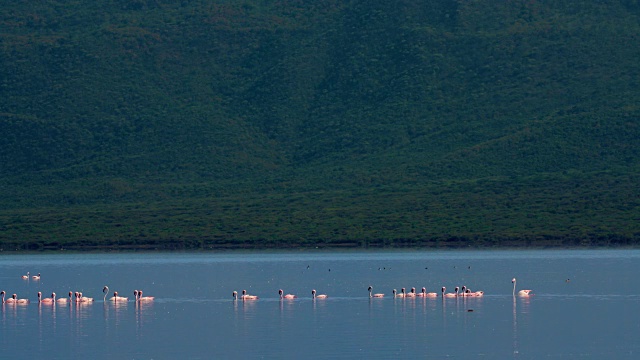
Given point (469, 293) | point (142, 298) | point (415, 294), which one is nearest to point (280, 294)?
point (142, 298)

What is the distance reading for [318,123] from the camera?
5384 inches

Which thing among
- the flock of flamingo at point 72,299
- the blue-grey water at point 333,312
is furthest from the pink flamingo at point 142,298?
the blue-grey water at point 333,312

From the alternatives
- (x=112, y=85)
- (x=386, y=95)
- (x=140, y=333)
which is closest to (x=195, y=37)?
(x=112, y=85)

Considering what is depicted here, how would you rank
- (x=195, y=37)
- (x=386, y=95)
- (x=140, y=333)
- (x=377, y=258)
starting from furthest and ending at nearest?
(x=195, y=37) < (x=386, y=95) < (x=377, y=258) < (x=140, y=333)

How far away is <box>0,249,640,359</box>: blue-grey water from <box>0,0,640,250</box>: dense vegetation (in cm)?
2104

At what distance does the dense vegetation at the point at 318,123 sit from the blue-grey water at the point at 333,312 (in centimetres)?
2104

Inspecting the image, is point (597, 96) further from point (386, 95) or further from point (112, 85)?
point (112, 85)

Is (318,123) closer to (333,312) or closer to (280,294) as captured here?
(280,294)

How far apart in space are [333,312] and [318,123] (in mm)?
92828

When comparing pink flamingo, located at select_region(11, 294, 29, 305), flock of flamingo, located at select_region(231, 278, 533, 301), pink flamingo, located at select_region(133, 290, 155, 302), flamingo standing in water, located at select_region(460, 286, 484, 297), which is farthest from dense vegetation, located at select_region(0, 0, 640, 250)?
pink flamingo, located at select_region(133, 290, 155, 302)

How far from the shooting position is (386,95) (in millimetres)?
138000

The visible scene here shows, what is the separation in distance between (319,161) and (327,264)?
54730 mm

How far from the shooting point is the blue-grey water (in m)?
34.9

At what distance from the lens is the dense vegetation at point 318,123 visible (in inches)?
3814
